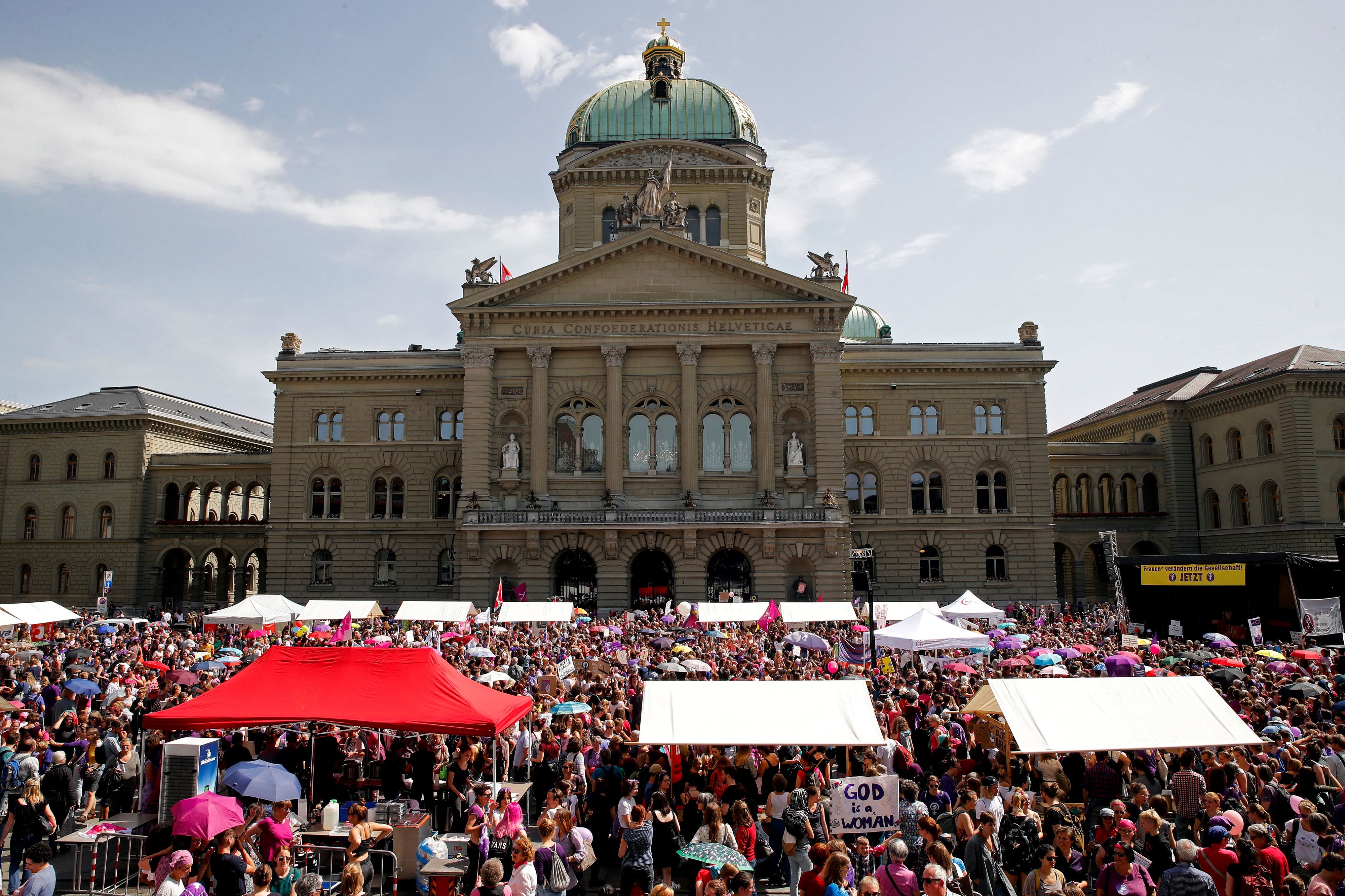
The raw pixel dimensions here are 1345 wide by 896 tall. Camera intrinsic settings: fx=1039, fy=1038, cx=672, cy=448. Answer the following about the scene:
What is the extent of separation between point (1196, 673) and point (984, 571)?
32.2m

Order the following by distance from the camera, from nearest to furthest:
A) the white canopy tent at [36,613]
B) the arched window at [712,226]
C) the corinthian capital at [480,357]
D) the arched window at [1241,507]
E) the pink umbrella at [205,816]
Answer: the pink umbrella at [205,816] < the white canopy tent at [36,613] < the corinthian capital at [480,357] < the arched window at [1241,507] < the arched window at [712,226]

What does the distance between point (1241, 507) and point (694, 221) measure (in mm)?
34898

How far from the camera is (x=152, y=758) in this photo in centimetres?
1563

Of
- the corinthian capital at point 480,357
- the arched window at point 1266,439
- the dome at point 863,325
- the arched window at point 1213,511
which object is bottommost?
the arched window at point 1213,511

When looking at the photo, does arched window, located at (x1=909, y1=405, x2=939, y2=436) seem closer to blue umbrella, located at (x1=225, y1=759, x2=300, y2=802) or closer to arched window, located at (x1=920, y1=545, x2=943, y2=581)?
arched window, located at (x1=920, y1=545, x2=943, y2=581)

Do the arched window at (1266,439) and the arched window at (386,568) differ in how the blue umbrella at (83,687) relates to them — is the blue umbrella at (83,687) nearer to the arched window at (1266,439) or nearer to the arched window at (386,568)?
the arched window at (386,568)

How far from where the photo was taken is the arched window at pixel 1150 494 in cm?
6234

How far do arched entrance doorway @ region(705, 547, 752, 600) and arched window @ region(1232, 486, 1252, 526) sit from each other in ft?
95.0

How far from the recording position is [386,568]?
5638cm

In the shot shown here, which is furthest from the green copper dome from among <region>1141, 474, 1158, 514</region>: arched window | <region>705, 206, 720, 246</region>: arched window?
<region>1141, 474, 1158, 514</region>: arched window

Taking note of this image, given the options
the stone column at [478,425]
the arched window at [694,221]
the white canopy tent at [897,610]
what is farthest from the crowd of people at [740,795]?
the arched window at [694,221]

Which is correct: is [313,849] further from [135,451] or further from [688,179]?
[135,451]

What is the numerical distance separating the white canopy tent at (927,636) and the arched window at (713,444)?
24.5 meters

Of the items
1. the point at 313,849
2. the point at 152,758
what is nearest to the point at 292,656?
the point at 152,758
